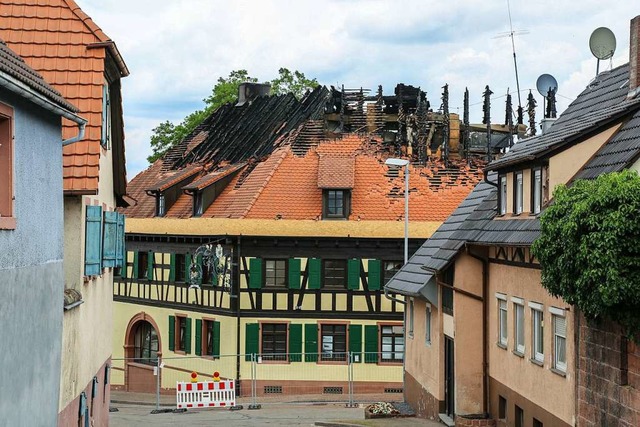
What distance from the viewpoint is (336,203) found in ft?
141

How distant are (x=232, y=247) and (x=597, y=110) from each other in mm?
22021

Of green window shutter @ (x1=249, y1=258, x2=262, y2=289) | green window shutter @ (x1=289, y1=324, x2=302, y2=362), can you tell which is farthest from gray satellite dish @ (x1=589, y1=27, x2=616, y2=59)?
green window shutter @ (x1=289, y1=324, x2=302, y2=362)

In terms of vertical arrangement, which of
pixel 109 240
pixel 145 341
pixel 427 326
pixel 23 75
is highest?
pixel 23 75

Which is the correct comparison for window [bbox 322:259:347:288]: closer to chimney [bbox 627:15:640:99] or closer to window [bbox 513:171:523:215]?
window [bbox 513:171:523:215]

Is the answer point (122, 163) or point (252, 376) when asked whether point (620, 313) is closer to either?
point (122, 163)

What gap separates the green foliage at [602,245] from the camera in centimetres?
1439

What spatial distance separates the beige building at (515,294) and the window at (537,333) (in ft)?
0.07

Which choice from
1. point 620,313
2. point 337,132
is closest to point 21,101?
point 620,313

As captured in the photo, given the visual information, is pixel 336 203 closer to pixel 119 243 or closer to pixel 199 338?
pixel 199 338

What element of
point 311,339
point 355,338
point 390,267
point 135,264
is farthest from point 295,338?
point 135,264

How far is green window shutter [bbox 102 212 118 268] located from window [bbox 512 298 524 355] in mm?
7161

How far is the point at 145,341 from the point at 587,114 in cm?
2872

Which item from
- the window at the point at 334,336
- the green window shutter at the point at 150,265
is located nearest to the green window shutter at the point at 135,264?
the green window shutter at the point at 150,265

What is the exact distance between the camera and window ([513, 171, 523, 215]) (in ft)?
71.7
